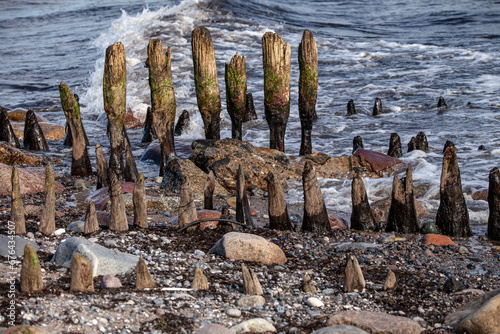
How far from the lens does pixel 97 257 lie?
489cm

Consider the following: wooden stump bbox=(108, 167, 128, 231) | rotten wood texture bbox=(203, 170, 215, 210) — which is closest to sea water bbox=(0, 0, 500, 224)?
rotten wood texture bbox=(203, 170, 215, 210)

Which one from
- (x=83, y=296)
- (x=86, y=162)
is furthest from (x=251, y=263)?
(x=86, y=162)

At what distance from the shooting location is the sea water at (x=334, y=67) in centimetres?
1327

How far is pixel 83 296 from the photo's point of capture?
4.29m

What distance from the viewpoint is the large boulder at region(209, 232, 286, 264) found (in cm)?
559

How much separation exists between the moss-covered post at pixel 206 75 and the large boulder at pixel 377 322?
22.3 feet

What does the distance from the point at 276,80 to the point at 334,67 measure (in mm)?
14727

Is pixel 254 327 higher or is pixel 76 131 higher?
pixel 76 131

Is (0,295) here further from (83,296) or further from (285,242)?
(285,242)

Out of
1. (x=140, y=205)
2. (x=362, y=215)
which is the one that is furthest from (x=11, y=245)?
(x=362, y=215)

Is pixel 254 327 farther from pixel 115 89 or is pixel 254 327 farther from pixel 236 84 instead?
pixel 236 84

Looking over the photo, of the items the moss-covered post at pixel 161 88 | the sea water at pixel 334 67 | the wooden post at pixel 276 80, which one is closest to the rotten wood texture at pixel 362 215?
the sea water at pixel 334 67

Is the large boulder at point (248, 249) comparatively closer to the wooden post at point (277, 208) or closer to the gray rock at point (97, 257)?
the gray rock at point (97, 257)

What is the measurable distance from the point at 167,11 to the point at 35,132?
27201 millimetres
